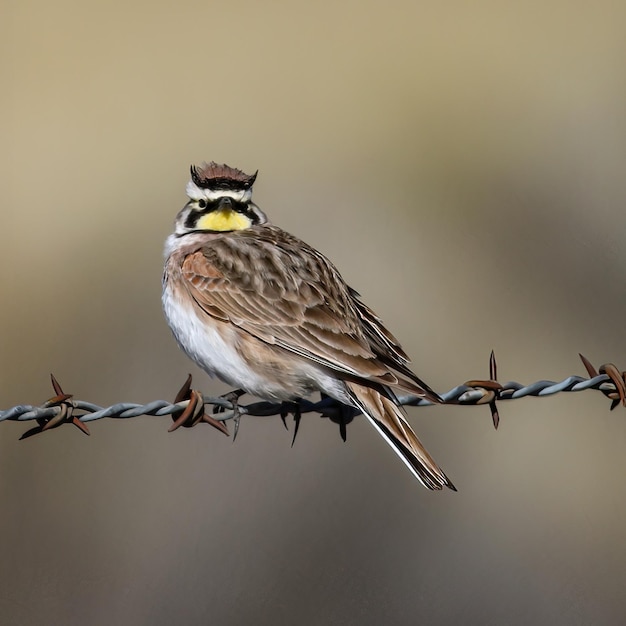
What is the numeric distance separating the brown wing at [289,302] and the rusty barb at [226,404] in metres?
0.40

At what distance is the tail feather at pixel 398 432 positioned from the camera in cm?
566

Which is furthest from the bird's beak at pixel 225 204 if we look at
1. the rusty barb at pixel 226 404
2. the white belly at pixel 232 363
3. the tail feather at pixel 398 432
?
the tail feather at pixel 398 432

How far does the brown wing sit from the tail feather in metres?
0.12

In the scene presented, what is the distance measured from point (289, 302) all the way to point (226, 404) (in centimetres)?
79

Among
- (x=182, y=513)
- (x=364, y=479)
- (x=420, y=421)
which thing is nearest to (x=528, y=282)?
(x=420, y=421)

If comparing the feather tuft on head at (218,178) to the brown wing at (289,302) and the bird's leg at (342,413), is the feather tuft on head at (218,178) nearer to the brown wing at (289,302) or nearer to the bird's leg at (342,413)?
the brown wing at (289,302)

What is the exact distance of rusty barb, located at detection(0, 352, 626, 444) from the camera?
16.9 ft

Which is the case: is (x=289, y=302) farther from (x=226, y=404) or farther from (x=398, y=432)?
(x=398, y=432)

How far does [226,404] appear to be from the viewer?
612cm

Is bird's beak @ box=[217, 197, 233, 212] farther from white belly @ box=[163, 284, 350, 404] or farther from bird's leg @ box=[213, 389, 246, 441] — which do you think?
bird's leg @ box=[213, 389, 246, 441]

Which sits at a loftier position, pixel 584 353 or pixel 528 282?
pixel 528 282

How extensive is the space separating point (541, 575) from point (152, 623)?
10.4 feet
